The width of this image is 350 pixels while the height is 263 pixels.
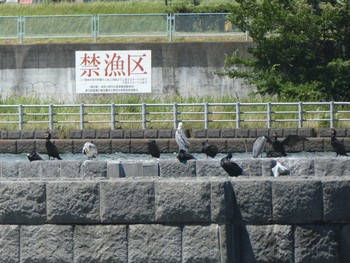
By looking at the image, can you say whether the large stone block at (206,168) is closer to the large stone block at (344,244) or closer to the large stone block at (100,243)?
the large stone block at (344,244)

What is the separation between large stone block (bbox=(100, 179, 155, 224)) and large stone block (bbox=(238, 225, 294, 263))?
0.74m

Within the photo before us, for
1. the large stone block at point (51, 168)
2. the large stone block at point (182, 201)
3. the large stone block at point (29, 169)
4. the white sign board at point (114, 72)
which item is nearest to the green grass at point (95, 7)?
the white sign board at point (114, 72)

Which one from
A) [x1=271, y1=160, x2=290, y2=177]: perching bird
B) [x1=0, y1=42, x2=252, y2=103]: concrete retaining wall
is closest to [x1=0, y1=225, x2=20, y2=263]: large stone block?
[x1=271, y1=160, x2=290, y2=177]: perching bird

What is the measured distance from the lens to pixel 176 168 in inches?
567

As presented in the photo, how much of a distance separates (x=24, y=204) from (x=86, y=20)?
31178mm

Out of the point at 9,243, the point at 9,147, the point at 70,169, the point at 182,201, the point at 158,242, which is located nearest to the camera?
the point at 182,201

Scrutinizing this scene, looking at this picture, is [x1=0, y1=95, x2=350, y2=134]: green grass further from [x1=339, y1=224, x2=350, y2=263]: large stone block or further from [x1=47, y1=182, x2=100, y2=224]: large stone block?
[x1=47, y1=182, x2=100, y2=224]: large stone block

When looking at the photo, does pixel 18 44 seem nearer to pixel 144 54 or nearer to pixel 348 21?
pixel 144 54

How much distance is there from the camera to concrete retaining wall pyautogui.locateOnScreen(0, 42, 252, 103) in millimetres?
38363

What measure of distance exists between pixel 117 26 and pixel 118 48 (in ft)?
6.13

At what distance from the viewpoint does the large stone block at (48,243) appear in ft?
31.0

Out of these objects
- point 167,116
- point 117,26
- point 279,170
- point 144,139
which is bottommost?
point 144,139

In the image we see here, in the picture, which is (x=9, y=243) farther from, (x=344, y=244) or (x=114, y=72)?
(x=114, y=72)

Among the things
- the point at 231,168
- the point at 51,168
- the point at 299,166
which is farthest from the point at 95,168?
the point at 299,166
